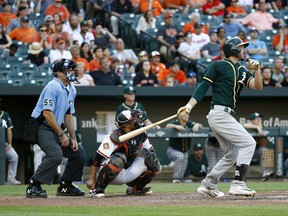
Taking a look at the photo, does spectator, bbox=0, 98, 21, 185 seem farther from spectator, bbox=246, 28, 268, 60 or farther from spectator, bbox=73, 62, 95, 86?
spectator, bbox=246, 28, 268, 60

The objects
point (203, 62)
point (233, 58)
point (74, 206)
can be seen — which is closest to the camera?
point (74, 206)

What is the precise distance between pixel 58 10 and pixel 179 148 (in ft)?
15.7

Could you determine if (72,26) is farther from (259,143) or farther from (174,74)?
(259,143)

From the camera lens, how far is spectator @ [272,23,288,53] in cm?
2008

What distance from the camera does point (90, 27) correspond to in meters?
18.9

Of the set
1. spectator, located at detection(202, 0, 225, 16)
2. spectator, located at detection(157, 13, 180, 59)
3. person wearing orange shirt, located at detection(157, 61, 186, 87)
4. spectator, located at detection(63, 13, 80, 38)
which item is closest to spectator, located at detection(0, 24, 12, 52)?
spectator, located at detection(63, 13, 80, 38)

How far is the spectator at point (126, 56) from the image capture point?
Result: 1823 centimetres

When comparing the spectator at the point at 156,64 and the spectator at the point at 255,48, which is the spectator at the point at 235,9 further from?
the spectator at the point at 156,64

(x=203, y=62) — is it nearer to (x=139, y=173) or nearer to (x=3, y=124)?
(x=3, y=124)

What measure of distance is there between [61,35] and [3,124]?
303cm

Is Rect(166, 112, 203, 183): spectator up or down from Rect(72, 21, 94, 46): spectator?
down

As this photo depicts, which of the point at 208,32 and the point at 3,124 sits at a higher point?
the point at 208,32

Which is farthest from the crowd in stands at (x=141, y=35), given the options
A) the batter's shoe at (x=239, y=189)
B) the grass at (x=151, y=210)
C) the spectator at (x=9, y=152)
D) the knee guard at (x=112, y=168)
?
the grass at (x=151, y=210)

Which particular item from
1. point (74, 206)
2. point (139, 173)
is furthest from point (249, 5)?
point (74, 206)
